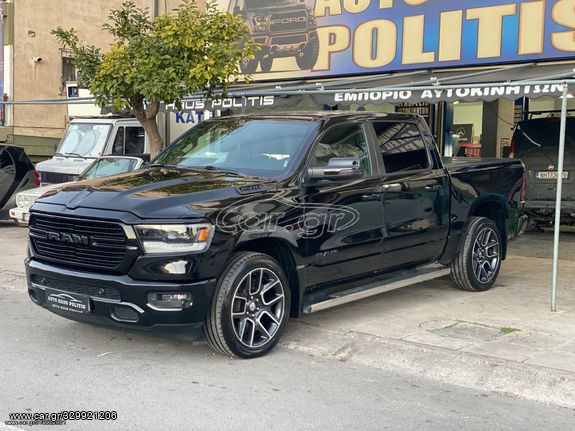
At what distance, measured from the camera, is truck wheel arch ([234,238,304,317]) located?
5.73 m

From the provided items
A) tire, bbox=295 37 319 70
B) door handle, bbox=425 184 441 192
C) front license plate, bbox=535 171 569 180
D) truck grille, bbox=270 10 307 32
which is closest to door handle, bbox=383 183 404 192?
door handle, bbox=425 184 441 192

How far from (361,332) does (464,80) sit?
605 centimetres

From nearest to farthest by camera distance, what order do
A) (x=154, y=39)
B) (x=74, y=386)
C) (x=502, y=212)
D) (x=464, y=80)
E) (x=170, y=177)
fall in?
(x=74, y=386) → (x=170, y=177) → (x=502, y=212) → (x=154, y=39) → (x=464, y=80)

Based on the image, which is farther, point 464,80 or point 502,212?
point 464,80

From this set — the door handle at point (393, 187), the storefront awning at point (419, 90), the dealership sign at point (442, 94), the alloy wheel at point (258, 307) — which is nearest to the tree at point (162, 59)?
the storefront awning at point (419, 90)

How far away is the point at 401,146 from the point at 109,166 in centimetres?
669

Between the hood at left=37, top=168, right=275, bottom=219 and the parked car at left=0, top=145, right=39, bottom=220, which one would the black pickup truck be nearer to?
the hood at left=37, top=168, right=275, bottom=219

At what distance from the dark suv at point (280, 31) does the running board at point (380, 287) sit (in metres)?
7.53

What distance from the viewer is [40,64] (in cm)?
2358

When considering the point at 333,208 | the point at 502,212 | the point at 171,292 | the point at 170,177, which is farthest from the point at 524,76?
the point at 171,292

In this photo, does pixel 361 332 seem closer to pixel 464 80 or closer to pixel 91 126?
pixel 464 80

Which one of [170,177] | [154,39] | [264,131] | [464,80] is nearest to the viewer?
[170,177]

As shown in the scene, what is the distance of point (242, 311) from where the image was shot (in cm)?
550

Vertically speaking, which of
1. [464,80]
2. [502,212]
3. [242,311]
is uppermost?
[464,80]
